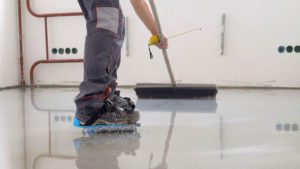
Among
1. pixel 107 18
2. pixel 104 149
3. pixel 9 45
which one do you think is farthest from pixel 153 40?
pixel 9 45

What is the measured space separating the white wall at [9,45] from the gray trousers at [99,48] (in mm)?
2031

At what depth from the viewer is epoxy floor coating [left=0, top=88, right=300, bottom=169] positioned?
2.80 ft

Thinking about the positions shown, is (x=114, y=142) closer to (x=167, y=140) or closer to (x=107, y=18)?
(x=167, y=140)

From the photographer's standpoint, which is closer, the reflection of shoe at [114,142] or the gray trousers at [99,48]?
the reflection of shoe at [114,142]

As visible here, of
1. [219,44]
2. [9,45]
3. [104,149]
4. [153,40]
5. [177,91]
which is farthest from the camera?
[9,45]

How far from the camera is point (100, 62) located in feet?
3.80

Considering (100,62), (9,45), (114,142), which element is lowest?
(114,142)

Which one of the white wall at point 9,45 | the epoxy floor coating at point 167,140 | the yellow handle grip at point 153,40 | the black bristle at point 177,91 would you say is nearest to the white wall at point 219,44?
the white wall at point 9,45

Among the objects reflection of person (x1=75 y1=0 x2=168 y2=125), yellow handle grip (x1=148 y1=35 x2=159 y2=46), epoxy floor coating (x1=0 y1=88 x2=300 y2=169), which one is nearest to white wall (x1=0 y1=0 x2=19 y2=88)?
epoxy floor coating (x1=0 y1=88 x2=300 y2=169)

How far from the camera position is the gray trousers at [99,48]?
1155mm

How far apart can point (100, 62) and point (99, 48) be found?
0.16 ft

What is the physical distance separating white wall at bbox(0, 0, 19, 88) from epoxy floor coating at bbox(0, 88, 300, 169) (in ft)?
4.23

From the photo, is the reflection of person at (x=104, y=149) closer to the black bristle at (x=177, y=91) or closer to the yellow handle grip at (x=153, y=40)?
the yellow handle grip at (x=153, y=40)

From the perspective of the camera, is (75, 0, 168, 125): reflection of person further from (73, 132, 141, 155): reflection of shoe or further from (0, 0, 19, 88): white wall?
(0, 0, 19, 88): white wall
